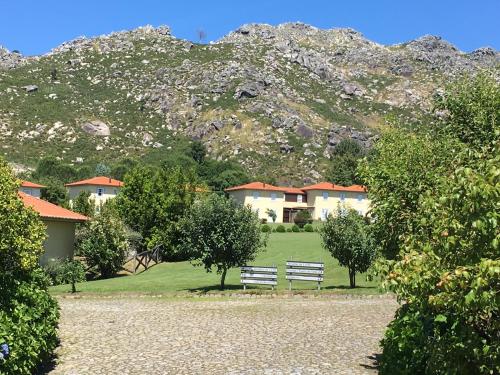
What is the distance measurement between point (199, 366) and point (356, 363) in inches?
118

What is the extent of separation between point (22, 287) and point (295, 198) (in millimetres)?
81877

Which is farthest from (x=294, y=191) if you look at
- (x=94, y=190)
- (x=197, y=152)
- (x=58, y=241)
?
(x=58, y=241)

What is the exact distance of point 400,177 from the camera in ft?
35.6

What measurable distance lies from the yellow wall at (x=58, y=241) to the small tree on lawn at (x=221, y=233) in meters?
12.9

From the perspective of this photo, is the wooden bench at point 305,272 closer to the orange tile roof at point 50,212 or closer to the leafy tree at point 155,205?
the orange tile roof at point 50,212

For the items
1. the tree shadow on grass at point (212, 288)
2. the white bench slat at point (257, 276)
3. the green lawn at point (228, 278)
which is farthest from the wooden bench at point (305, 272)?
the tree shadow on grass at point (212, 288)

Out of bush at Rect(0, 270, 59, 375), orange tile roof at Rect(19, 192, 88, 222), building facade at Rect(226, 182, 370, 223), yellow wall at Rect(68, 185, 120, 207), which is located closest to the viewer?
bush at Rect(0, 270, 59, 375)

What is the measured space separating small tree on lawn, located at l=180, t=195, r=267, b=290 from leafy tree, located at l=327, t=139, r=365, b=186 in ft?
220

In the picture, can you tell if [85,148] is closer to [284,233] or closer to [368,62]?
[284,233]

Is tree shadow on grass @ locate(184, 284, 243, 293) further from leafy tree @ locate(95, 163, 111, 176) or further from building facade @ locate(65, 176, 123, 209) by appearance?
leafy tree @ locate(95, 163, 111, 176)

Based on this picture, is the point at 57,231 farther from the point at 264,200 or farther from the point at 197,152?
the point at 197,152

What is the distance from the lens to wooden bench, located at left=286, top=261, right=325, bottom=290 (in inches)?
958

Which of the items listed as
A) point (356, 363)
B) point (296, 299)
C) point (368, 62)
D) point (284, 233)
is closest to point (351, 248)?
point (296, 299)

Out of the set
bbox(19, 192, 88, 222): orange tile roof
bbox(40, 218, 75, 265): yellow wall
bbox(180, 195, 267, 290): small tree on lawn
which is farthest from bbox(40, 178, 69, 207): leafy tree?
bbox(180, 195, 267, 290): small tree on lawn
